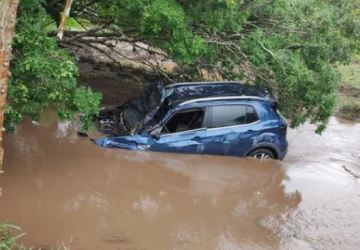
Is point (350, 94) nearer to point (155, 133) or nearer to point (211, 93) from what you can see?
point (211, 93)

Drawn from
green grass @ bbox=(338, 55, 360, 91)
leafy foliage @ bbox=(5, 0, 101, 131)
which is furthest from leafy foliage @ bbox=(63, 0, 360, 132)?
green grass @ bbox=(338, 55, 360, 91)

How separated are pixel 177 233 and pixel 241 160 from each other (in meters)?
3.19

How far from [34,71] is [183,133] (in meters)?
3.64

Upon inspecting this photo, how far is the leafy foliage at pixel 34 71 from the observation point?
23.7 feet

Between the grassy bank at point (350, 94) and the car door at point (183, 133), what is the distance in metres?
7.28

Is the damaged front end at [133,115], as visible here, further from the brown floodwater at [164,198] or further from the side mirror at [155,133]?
the brown floodwater at [164,198]

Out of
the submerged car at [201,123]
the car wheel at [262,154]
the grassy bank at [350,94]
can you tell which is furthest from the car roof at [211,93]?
the grassy bank at [350,94]

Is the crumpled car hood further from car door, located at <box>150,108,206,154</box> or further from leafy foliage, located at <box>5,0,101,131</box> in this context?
leafy foliage, located at <box>5,0,101,131</box>

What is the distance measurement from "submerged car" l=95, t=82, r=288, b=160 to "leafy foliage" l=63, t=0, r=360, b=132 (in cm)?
68

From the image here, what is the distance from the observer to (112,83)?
1596cm

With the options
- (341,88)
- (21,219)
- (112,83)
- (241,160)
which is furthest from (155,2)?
(341,88)

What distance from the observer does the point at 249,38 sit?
11008 millimetres

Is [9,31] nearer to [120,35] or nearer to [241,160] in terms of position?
[241,160]

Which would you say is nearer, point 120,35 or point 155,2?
point 155,2
